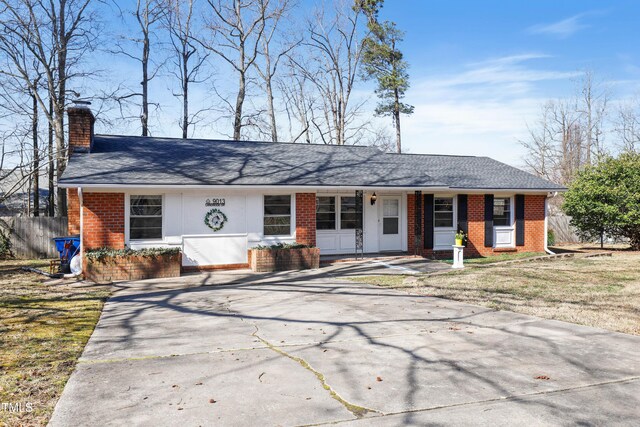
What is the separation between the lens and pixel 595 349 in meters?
5.70

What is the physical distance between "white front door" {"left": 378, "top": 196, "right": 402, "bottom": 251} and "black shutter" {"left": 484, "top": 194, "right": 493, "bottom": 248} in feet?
10.4

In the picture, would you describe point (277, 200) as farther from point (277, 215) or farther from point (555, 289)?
point (555, 289)

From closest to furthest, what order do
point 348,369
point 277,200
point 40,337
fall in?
point 348,369 → point 40,337 → point 277,200

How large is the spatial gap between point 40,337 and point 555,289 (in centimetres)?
946

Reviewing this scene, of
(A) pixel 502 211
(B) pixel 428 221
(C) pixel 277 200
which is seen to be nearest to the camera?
(C) pixel 277 200

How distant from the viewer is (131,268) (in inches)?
465

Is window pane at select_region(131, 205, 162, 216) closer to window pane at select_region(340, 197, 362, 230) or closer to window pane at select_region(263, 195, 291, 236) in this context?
window pane at select_region(263, 195, 291, 236)

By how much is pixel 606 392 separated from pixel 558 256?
13185mm

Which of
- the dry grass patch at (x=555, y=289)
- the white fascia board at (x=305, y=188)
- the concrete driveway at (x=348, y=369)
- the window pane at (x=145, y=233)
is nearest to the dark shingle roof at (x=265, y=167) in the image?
the white fascia board at (x=305, y=188)

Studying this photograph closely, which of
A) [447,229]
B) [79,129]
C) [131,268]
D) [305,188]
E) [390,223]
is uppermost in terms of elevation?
[79,129]

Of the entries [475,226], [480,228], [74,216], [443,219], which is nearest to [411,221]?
[443,219]

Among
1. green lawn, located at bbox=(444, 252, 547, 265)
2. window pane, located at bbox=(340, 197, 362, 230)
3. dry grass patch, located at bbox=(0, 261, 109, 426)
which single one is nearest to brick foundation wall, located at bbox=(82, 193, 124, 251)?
dry grass patch, located at bbox=(0, 261, 109, 426)

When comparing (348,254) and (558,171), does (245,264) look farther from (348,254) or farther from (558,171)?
(558,171)

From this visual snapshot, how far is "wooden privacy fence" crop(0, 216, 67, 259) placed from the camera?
1753 cm
